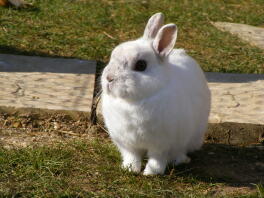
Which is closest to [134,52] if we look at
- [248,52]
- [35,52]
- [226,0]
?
[35,52]

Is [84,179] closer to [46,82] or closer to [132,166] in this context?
[132,166]

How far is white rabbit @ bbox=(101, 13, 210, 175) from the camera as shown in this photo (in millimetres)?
3262

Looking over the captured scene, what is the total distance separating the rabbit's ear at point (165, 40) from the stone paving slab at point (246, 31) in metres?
3.40

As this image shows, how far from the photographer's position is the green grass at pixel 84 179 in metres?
3.27

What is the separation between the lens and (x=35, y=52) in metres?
5.90

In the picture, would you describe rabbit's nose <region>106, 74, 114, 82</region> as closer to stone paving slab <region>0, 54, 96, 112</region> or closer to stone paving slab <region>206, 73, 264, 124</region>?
stone paving slab <region>0, 54, 96, 112</region>

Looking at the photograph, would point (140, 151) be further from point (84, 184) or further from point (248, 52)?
point (248, 52)

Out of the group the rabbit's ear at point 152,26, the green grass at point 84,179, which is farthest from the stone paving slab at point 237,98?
the rabbit's ear at point 152,26

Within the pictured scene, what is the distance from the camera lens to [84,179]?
348cm

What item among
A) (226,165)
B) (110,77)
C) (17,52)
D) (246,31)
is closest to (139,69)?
(110,77)

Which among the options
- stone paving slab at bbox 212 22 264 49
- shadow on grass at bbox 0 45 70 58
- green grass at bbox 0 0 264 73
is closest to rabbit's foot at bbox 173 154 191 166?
green grass at bbox 0 0 264 73

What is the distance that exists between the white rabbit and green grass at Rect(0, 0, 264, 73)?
2297 millimetres

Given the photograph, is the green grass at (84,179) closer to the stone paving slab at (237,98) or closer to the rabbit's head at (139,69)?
the rabbit's head at (139,69)

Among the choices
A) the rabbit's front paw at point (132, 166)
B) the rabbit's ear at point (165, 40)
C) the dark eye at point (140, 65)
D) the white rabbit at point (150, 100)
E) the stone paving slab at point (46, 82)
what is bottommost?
the stone paving slab at point (46, 82)
